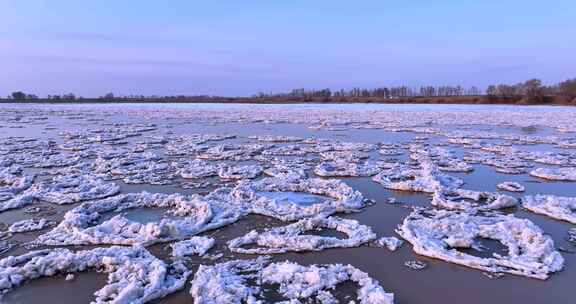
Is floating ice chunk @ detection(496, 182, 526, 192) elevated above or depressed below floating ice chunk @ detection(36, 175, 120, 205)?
below

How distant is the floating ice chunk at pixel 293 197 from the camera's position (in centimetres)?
657

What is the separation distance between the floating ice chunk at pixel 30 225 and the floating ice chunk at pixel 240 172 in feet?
13.0

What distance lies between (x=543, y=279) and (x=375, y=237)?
2.01 meters

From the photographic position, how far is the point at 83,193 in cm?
750

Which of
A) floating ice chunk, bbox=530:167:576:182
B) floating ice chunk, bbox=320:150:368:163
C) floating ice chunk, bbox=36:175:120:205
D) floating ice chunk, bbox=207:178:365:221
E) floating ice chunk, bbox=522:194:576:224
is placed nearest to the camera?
floating ice chunk, bbox=522:194:576:224

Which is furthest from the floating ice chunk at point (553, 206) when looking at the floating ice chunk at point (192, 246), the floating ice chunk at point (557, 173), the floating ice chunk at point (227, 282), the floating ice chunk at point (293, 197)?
the floating ice chunk at point (192, 246)

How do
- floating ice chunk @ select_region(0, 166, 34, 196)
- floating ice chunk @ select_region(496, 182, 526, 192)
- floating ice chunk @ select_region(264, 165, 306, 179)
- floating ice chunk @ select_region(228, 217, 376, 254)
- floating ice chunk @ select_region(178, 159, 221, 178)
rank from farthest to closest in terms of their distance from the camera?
floating ice chunk @ select_region(178, 159, 221, 178) < floating ice chunk @ select_region(264, 165, 306, 179) < floating ice chunk @ select_region(496, 182, 526, 192) < floating ice chunk @ select_region(0, 166, 34, 196) < floating ice chunk @ select_region(228, 217, 376, 254)

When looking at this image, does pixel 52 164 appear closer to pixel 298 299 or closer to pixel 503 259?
pixel 298 299

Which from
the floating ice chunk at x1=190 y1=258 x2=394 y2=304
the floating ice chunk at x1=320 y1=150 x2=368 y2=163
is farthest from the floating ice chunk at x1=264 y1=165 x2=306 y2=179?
the floating ice chunk at x1=190 y1=258 x2=394 y2=304

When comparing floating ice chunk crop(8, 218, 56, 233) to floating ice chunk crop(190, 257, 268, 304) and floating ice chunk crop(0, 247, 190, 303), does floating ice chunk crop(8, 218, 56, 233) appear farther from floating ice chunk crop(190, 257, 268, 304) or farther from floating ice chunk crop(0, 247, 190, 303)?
floating ice chunk crop(190, 257, 268, 304)

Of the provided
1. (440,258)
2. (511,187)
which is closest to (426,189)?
(511,187)

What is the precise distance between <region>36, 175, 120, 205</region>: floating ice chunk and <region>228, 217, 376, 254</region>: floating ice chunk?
3790 millimetres

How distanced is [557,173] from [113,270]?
10074mm

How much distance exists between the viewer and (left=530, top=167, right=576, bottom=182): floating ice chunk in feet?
29.5
